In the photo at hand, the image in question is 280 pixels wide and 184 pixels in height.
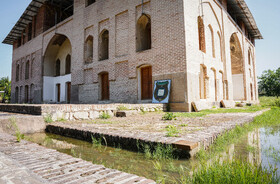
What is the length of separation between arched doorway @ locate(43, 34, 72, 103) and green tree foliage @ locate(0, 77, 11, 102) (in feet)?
51.5

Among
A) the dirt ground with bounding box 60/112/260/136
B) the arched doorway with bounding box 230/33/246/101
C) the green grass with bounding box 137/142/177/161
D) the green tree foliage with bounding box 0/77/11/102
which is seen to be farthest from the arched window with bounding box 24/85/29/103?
the arched doorway with bounding box 230/33/246/101

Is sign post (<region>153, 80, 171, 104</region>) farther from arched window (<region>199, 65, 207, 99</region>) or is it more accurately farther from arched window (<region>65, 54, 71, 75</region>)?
arched window (<region>65, 54, 71, 75</region>)

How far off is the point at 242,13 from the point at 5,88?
38678mm

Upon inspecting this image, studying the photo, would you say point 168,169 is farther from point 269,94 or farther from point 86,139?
point 269,94

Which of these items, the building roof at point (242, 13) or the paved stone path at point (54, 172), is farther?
the building roof at point (242, 13)

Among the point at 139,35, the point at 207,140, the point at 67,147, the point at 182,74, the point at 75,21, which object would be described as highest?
the point at 75,21

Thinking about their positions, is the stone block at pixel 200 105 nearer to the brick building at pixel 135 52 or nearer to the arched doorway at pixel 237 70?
the brick building at pixel 135 52

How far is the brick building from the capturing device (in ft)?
28.2

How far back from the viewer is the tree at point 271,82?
103 ft

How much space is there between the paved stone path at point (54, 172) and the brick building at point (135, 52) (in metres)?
7.04

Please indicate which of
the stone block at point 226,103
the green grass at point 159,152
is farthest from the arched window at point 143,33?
the green grass at point 159,152

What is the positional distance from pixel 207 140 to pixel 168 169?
89 centimetres

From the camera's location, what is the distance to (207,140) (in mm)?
2398

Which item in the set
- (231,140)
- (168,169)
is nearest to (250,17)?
(231,140)
